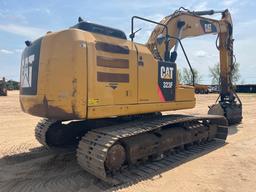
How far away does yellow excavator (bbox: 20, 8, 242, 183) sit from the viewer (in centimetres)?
529

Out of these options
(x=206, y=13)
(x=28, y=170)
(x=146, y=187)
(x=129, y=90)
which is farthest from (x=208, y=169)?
(x=206, y=13)

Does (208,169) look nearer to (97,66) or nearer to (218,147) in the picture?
(218,147)

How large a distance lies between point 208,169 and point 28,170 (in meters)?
3.66

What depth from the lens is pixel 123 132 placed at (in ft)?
18.4

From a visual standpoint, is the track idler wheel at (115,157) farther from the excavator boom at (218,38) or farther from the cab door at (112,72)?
the excavator boom at (218,38)

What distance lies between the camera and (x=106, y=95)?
5621 millimetres

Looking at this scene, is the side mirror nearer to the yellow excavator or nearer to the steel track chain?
the yellow excavator

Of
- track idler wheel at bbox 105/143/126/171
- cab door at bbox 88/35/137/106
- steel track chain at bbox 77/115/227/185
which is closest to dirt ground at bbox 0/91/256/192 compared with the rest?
steel track chain at bbox 77/115/227/185

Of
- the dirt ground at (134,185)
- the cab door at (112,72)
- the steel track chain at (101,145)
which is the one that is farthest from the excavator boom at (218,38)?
the dirt ground at (134,185)

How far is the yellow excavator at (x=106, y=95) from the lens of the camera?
17.4 feet

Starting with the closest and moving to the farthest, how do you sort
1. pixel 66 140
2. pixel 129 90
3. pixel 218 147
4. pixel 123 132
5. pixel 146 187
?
1. pixel 146 187
2. pixel 123 132
3. pixel 129 90
4. pixel 66 140
5. pixel 218 147

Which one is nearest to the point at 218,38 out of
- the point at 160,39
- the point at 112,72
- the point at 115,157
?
the point at 160,39

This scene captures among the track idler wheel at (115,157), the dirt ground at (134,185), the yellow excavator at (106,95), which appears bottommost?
the dirt ground at (134,185)

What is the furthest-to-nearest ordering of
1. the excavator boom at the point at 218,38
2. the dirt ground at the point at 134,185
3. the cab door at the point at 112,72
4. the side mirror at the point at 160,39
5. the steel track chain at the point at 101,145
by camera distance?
the excavator boom at the point at 218,38 < the side mirror at the point at 160,39 < the cab door at the point at 112,72 < the dirt ground at the point at 134,185 < the steel track chain at the point at 101,145
